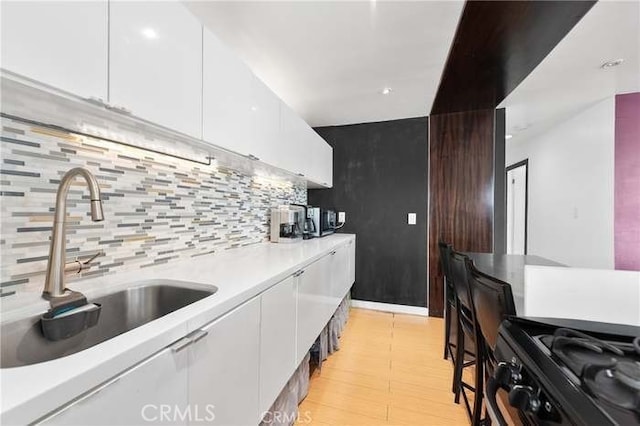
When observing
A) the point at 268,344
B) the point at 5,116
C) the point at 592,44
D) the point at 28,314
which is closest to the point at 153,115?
the point at 5,116

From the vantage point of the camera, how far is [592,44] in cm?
183

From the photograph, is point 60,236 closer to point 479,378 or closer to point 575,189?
point 479,378

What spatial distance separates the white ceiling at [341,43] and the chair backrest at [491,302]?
146cm

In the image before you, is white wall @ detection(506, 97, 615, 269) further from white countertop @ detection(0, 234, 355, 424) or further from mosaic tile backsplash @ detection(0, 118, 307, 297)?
mosaic tile backsplash @ detection(0, 118, 307, 297)

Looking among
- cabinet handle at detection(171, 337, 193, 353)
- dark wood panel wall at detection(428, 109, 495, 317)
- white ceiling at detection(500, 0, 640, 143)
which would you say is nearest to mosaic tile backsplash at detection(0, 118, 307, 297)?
cabinet handle at detection(171, 337, 193, 353)

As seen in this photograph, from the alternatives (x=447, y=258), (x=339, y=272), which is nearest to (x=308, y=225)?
(x=339, y=272)

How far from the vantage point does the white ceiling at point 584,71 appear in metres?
1.62

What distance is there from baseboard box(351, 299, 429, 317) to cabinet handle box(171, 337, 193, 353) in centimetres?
295

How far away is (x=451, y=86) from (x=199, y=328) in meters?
2.54

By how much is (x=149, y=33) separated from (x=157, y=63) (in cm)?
10

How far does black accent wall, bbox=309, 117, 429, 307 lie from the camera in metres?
3.25

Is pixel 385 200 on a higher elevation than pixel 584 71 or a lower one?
lower
